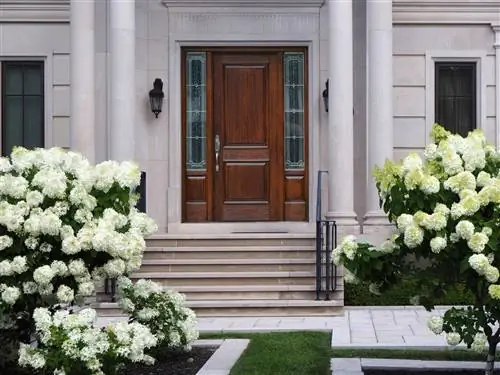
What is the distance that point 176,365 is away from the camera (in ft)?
24.3

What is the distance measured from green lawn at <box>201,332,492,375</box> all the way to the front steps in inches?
69.1

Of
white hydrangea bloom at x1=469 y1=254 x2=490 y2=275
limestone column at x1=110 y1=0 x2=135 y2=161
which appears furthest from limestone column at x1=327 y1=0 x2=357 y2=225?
white hydrangea bloom at x1=469 y1=254 x2=490 y2=275

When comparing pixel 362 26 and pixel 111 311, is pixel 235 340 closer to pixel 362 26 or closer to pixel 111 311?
pixel 111 311

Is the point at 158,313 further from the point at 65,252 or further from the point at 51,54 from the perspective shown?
the point at 51,54

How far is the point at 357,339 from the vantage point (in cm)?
898

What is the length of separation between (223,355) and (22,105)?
732 centimetres

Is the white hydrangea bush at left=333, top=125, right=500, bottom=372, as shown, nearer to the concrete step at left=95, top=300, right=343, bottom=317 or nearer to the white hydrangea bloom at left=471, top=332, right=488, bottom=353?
the white hydrangea bloom at left=471, top=332, right=488, bottom=353

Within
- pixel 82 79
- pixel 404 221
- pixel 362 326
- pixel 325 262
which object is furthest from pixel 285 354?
pixel 82 79

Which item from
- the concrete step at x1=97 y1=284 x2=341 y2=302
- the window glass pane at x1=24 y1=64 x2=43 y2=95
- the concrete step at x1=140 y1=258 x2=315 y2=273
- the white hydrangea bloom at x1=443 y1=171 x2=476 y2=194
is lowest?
the concrete step at x1=97 y1=284 x2=341 y2=302

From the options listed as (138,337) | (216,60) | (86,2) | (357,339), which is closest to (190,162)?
(216,60)

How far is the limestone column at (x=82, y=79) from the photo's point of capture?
12.3 m

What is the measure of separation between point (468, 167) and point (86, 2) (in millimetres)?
7840

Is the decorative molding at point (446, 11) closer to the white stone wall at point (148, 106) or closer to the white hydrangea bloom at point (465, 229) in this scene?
the white stone wall at point (148, 106)

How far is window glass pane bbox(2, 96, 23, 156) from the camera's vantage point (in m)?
13.8
